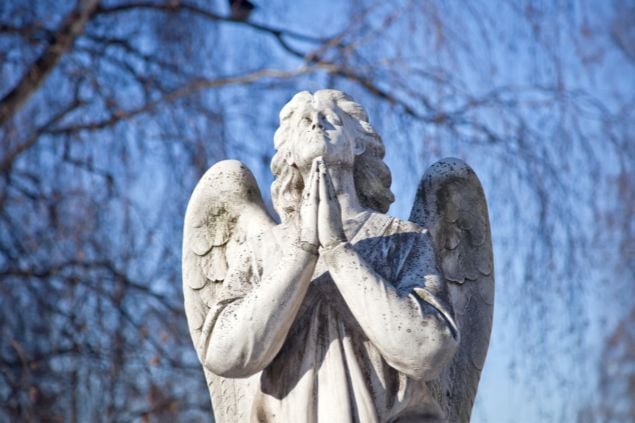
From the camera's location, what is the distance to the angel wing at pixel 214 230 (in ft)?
13.8

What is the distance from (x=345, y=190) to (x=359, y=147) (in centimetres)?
13

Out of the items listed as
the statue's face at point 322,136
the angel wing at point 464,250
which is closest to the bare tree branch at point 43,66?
the angel wing at point 464,250

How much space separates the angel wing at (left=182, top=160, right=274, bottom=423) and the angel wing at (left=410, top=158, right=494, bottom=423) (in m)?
0.47

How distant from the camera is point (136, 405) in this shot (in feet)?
25.3

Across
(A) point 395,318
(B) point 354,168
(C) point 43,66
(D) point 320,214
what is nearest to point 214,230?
(B) point 354,168

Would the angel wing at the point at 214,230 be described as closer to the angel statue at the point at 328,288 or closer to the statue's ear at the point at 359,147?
the angel statue at the point at 328,288

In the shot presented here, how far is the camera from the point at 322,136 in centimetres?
388

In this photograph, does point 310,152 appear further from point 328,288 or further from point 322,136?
point 328,288

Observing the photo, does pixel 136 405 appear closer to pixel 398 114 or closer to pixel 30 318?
pixel 30 318

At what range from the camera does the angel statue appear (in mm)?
3668

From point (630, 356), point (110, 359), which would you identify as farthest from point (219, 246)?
point (630, 356)

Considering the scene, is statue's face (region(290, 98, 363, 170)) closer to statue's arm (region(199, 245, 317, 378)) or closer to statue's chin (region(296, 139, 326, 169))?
statue's chin (region(296, 139, 326, 169))

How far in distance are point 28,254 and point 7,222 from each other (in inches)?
7.5

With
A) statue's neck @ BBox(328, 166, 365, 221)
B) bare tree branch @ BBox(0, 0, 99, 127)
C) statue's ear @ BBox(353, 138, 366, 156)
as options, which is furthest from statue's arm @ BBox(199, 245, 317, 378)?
bare tree branch @ BBox(0, 0, 99, 127)
